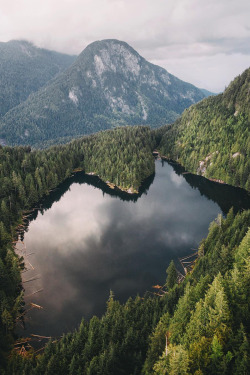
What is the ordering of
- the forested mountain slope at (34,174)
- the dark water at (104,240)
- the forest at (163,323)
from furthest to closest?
the dark water at (104,240) < the forested mountain slope at (34,174) < the forest at (163,323)

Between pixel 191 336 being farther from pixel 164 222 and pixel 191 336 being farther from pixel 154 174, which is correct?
pixel 154 174

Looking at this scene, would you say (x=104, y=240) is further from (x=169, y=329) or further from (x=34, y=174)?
(x=34, y=174)

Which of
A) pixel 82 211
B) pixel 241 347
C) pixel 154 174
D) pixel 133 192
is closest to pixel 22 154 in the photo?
pixel 82 211

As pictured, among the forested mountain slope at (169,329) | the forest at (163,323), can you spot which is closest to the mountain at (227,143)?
the forest at (163,323)

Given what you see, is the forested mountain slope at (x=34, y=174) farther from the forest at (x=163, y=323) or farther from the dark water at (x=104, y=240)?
the dark water at (x=104, y=240)

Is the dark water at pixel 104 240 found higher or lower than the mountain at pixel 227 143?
lower

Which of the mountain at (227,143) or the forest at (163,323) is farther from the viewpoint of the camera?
the mountain at (227,143)

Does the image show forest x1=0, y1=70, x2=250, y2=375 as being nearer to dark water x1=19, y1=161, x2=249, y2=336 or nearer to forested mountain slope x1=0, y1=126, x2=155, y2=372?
forested mountain slope x1=0, y1=126, x2=155, y2=372

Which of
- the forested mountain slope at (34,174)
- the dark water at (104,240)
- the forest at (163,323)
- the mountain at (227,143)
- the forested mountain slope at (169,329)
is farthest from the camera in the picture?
the mountain at (227,143)
